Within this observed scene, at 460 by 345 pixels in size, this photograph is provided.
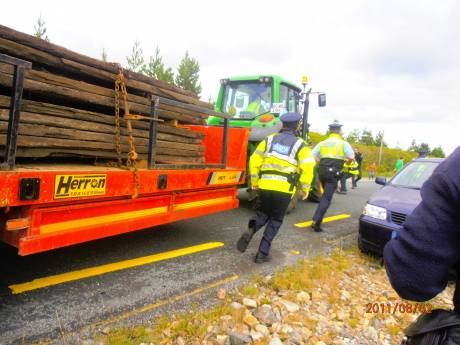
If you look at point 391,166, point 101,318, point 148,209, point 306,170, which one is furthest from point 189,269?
point 391,166

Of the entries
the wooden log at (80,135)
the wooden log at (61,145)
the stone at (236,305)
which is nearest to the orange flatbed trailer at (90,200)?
the wooden log at (61,145)

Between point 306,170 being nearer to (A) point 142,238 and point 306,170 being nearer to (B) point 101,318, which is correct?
(A) point 142,238

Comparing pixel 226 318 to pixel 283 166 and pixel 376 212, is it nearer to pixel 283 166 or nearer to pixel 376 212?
pixel 283 166

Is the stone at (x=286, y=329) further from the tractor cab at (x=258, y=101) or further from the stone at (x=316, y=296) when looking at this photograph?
the tractor cab at (x=258, y=101)

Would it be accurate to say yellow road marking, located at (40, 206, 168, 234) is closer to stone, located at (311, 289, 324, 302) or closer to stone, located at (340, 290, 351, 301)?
stone, located at (311, 289, 324, 302)

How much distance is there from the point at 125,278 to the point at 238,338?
1371 millimetres

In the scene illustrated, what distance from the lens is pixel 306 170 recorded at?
156 inches

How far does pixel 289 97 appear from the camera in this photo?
6.98 m

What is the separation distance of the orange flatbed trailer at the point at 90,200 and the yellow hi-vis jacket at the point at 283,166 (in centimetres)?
57

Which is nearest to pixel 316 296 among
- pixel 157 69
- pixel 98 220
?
pixel 98 220

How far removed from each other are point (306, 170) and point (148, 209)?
6.18ft

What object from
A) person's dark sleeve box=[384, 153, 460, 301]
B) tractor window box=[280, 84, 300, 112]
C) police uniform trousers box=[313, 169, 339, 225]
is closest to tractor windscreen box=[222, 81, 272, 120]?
tractor window box=[280, 84, 300, 112]

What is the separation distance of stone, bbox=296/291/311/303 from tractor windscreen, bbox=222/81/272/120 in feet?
13.6

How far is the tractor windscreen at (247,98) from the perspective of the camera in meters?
6.59
